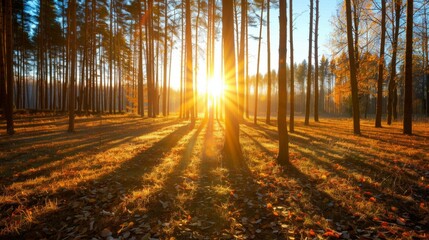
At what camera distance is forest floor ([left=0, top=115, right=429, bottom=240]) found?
343 cm

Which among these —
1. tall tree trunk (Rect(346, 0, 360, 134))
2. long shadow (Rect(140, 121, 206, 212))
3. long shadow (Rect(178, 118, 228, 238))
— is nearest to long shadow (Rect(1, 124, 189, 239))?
long shadow (Rect(140, 121, 206, 212))

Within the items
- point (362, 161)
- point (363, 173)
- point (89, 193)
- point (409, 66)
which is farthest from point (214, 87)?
point (89, 193)

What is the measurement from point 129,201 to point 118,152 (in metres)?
4.47

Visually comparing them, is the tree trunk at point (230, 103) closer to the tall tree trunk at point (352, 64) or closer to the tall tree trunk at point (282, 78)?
the tall tree trunk at point (282, 78)

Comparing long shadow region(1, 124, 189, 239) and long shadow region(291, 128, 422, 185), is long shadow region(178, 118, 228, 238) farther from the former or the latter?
long shadow region(291, 128, 422, 185)

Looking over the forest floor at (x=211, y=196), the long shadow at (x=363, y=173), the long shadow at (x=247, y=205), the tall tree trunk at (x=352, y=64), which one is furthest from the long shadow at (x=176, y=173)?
the tall tree trunk at (x=352, y=64)

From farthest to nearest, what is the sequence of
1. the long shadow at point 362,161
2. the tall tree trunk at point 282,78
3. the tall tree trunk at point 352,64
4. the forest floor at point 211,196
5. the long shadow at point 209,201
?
the tall tree trunk at point 352,64 < the tall tree trunk at point 282,78 < the long shadow at point 362,161 < the long shadow at point 209,201 < the forest floor at point 211,196

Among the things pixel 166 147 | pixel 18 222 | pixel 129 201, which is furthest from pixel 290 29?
pixel 18 222

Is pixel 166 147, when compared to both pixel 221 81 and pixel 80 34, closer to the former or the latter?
pixel 221 81

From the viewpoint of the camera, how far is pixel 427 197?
4.44 m

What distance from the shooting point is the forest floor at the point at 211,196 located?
343 cm

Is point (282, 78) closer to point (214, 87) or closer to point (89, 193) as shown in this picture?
point (89, 193)

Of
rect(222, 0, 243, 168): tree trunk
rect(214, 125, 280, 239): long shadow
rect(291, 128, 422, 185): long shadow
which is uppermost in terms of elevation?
rect(222, 0, 243, 168): tree trunk

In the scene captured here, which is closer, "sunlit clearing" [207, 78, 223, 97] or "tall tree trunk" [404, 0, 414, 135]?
"tall tree trunk" [404, 0, 414, 135]
